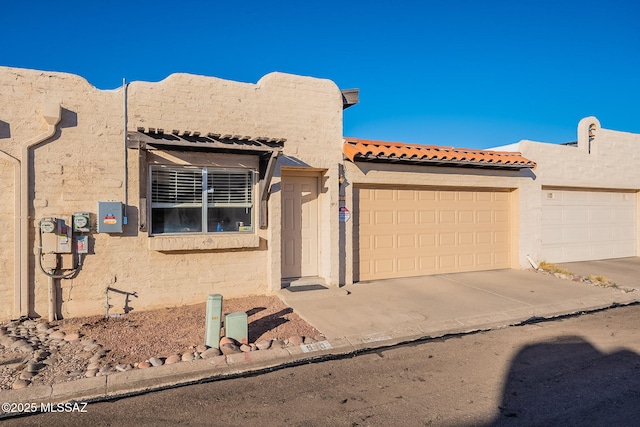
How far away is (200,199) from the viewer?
731 cm

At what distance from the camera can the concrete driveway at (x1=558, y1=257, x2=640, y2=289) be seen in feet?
30.4

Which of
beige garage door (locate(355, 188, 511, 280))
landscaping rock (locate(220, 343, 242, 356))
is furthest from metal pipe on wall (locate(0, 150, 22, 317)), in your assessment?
beige garage door (locate(355, 188, 511, 280))

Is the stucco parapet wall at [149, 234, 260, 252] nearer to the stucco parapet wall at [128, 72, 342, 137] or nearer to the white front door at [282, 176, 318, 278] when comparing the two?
the white front door at [282, 176, 318, 278]

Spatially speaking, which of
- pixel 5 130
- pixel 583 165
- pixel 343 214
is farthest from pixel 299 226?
pixel 583 165

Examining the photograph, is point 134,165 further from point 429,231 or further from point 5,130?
point 429,231

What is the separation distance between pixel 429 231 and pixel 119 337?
6.68 metres

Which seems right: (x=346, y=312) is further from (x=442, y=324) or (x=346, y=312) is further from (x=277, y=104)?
(x=277, y=104)

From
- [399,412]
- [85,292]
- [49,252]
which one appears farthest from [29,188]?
[399,412]

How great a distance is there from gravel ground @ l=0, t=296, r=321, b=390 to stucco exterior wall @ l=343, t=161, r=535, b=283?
2.67m

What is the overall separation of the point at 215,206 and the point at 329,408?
463 cm

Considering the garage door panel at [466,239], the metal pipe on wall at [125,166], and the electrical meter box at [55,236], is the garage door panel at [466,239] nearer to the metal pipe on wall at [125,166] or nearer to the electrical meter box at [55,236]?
the metal pipe on wall at [125,166]

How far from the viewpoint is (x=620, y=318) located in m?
6.53

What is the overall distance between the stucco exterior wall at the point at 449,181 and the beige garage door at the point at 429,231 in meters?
0.22

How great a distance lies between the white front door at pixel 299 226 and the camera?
320 inches
